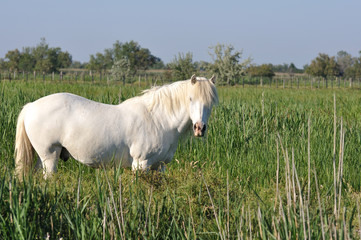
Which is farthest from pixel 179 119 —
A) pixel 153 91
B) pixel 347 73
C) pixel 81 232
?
pixel 347 73

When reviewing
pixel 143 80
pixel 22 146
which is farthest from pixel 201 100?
pixel 143 80

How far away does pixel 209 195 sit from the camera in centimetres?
279

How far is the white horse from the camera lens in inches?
167

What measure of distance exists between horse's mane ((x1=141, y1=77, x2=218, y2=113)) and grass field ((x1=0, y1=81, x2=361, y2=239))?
1.58 feet

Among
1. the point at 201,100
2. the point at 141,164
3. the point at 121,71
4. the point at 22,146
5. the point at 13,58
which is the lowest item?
the point at 141,164

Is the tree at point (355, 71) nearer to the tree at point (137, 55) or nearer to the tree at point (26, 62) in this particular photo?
the tree at point (137, 55)

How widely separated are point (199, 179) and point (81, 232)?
1.71 meters

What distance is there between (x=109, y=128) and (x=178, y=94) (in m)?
0.74

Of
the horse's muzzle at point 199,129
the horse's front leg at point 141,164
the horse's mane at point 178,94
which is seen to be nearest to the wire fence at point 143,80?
the horse's mane at point 178,94

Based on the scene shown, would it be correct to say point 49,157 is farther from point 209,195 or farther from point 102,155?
point 209,195

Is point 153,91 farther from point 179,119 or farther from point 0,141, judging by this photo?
point 0,141

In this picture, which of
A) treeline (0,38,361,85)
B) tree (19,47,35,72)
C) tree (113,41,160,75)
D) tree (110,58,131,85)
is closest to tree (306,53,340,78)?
treeline (0,38,361,85)

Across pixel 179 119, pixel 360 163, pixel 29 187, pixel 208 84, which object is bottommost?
pixel 360 163

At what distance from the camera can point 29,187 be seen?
2.86m
